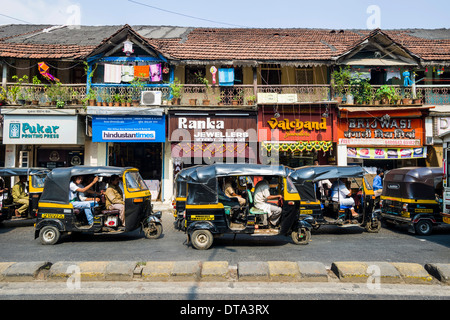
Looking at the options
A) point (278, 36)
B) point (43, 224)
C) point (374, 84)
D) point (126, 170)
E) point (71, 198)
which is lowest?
point (43, 224)

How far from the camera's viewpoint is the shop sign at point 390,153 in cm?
1486

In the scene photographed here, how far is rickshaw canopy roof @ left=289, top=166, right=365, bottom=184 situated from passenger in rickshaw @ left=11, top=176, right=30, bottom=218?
8.91 m

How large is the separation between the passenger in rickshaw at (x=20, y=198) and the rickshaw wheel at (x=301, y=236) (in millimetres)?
8776

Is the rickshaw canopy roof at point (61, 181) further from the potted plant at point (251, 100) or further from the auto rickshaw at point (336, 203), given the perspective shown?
the potted plant at point (251, 100)

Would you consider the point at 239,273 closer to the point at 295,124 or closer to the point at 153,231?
the point at 153,231

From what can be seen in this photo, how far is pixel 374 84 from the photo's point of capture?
54.3ft

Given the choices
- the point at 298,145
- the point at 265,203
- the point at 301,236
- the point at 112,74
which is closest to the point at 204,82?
the point at 112,74

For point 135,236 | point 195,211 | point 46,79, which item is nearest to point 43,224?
point 135,236

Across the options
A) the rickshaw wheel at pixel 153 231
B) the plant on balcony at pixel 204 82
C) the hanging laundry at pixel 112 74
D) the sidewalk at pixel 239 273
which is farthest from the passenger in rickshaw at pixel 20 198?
the plant on balcony at pixel 204 82

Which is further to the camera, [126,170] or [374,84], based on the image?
[374,84]

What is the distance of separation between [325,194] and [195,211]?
536 cm

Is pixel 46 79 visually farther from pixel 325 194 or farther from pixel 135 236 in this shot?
pixel 325 194

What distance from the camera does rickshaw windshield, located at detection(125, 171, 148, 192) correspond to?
8.40 m

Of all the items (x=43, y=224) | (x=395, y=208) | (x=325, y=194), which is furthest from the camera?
(x=325, y=194)
